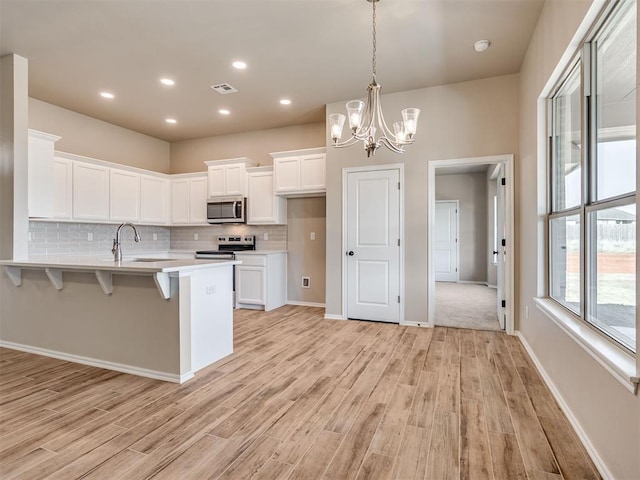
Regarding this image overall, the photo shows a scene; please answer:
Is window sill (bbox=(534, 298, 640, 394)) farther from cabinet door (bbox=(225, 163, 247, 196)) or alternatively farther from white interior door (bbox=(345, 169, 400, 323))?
cabinet door (bbox=(225, 163, 247, 196))

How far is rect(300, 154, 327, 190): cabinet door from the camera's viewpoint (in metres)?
4.96

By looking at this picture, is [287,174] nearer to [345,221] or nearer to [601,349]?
[345,221]

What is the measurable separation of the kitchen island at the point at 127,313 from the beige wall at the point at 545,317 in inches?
103

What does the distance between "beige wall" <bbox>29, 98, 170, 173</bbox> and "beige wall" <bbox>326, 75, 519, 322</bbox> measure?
3676mm

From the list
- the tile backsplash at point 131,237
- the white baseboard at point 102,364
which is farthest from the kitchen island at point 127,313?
the tile backsplash at point 131,237

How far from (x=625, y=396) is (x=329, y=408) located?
1523 millimetres

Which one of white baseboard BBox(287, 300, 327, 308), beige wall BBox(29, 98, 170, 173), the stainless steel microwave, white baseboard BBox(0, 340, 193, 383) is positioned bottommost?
white baseboard BBox(0, 340, 193, 383)

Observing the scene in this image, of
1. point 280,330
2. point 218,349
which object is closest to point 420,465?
point 218,349

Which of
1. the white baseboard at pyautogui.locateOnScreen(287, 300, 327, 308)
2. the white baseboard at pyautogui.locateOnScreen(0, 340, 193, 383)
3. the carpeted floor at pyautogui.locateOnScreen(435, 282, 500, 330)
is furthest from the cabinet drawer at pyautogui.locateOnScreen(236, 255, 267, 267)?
the carpeted floor at pyautogui.locateOnScreen(435, 282, 500, 330)

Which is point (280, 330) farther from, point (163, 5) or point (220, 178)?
point (163, 5)

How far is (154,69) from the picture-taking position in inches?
147

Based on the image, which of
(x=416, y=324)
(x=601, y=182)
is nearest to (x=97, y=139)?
(x=416, y=324)

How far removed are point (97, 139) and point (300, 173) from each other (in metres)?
3.26

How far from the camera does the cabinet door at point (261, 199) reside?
5.44 metres
